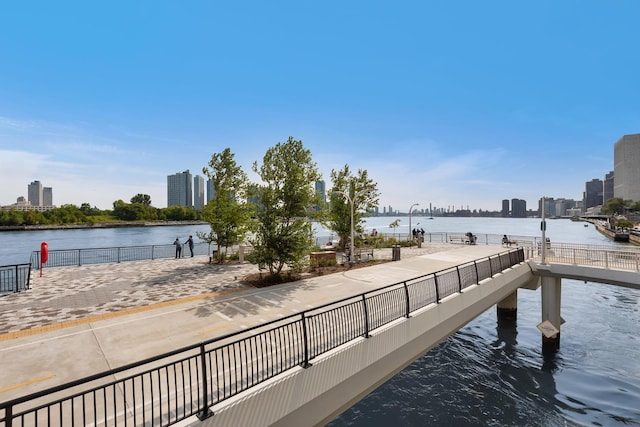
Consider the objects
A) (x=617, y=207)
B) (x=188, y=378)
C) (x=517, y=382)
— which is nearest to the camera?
(x=188, y=378)

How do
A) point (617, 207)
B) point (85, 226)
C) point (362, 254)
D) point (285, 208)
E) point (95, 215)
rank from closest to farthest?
point (285, 208) < point (362, 254) < point (85, 226) < point (95, 215) < point (617, 207)

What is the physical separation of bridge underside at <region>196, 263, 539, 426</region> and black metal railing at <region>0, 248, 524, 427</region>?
0.22 metres

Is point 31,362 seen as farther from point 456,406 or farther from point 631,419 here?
point 631,419

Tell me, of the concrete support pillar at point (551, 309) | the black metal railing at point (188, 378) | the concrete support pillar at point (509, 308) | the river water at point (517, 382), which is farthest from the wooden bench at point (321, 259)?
the concrete support pillar at point (551, 309)

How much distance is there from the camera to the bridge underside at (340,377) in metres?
5.27

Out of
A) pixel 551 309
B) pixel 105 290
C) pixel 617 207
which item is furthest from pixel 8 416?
pixel 617 207

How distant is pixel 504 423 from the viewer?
10875mm

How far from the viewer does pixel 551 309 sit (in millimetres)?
17859

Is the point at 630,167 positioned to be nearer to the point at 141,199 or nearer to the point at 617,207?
the point at 617,207

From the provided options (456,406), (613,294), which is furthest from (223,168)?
(613,294)

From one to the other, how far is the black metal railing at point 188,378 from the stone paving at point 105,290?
4.97m

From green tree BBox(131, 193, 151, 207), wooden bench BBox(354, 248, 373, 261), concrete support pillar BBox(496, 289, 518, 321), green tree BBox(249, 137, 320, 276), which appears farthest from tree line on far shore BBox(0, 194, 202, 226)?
concrete support pillar BBox(496, 289, 518, 321)

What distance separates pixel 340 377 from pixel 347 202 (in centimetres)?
2265

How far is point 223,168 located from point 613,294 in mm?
36949
